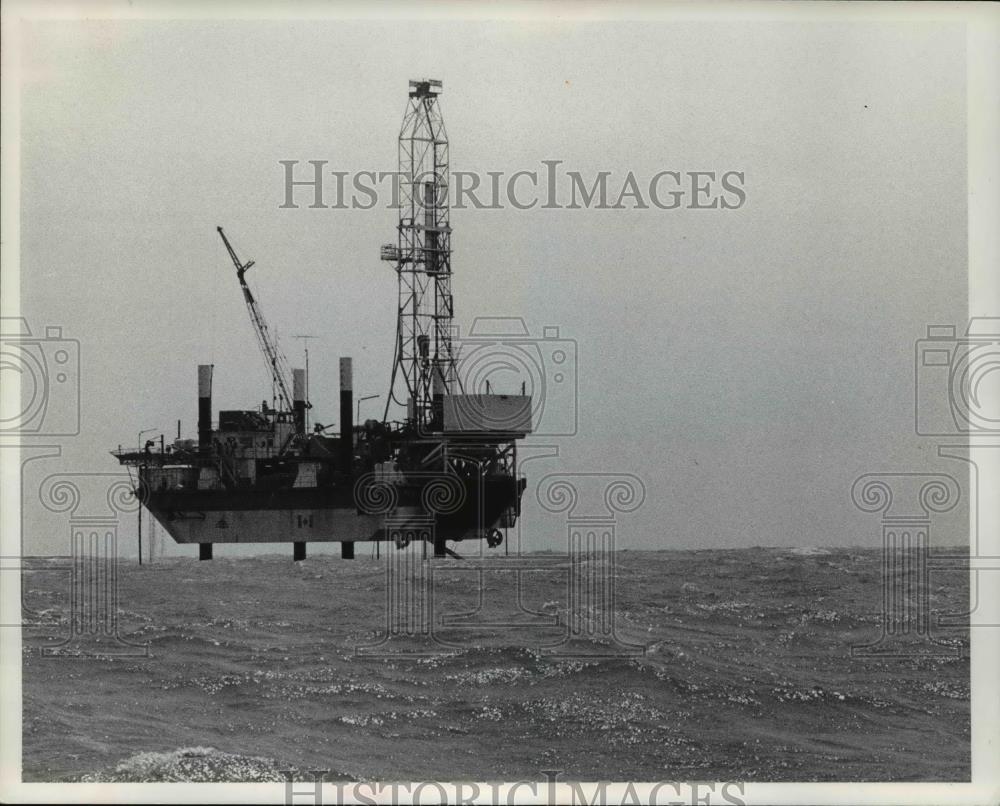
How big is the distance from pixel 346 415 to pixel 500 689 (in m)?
5.11

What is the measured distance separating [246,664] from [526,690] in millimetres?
4022

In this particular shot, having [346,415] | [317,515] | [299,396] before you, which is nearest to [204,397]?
[299,396]

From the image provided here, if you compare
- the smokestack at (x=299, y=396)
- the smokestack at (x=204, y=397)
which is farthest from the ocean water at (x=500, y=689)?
the smokestack at (x=299, y=396)

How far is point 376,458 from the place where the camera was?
1817 cm

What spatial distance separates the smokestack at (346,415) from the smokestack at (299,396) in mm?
660

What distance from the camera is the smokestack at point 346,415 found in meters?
17.1

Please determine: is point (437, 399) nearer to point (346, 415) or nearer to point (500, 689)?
point (346, 415)

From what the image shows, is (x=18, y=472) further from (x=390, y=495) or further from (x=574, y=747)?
(x=574, y=747)

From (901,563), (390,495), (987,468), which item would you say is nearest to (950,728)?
(901,563)

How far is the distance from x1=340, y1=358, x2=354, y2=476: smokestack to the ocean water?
2975 millimetres

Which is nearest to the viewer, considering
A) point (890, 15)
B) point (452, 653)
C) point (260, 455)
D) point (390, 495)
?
point (890, 15)

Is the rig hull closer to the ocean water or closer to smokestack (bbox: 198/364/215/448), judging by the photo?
the ocean water

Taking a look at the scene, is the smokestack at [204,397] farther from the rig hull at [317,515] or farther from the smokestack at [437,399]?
the smokestack at [437,399]

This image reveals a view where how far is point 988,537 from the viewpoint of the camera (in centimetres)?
1462
